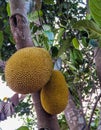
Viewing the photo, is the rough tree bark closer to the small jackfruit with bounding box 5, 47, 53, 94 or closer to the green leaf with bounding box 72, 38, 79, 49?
the small jackfruit with bounding box 5, 47, 53, 94

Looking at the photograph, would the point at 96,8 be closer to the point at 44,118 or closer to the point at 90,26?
the point at 90,26

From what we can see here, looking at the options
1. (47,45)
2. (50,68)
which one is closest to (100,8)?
(50,68)

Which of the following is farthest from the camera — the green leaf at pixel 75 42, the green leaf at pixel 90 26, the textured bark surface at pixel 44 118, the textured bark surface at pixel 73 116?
the textured bark surface at pixel 73 116

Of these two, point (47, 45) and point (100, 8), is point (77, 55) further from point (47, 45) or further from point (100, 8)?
point (100, 8)

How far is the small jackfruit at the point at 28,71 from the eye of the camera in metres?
0.66

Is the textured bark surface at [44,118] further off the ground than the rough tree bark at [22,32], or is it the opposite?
the rough tree bark at [22,32]

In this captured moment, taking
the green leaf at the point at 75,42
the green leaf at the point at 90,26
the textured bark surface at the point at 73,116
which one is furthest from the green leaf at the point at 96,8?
the textured bark surface at the point at 73,116

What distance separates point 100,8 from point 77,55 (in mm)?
470

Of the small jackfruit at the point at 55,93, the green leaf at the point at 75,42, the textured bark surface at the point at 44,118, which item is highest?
the green leaf at the point at 75,42

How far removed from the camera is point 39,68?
0.67 m

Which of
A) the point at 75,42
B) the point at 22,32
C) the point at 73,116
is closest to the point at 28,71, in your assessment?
the point at 22,32

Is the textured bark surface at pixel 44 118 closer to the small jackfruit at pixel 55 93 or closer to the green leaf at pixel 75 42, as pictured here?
the small jackfruit at pixel 55 93

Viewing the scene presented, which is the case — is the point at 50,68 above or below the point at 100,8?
below

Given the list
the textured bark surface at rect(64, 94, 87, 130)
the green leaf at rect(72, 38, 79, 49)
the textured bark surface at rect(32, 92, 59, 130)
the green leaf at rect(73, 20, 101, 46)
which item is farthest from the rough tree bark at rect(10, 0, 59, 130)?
the textured bark surface at rect(64, 94, 87, 130)
